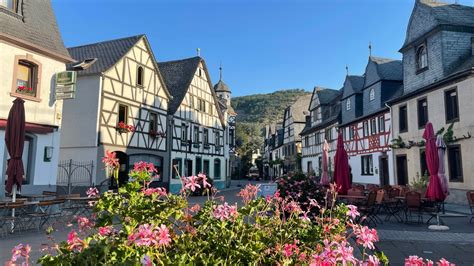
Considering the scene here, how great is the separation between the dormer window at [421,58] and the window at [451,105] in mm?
2678

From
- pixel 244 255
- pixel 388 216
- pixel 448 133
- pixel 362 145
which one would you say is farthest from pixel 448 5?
pixel 244 255

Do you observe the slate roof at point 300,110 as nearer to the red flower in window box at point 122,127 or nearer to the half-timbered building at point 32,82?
the red flower in window box at point 122,127

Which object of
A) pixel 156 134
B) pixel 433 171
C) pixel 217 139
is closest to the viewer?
pixel 433 171

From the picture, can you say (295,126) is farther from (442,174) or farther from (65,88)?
(65,88)

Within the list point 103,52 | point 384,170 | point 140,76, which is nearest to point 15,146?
point 103,52

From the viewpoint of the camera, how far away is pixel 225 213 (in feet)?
9.17

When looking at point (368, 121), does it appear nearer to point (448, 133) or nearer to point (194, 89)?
point (448, 133)

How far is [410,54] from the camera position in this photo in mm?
20000

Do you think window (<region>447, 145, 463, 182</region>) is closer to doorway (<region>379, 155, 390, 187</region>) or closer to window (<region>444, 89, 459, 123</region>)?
window (<region>444, 89, 459, 123</region>)

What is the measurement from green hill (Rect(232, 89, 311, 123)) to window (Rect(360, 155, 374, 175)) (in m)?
90.4

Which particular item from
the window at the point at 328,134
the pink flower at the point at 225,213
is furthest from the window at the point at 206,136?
the pink flower at the point at 225,213

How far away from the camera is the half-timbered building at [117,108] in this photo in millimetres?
17469

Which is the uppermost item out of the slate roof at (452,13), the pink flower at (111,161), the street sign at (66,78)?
the slate roof at (452,13)

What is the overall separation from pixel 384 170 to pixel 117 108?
17045 mm
